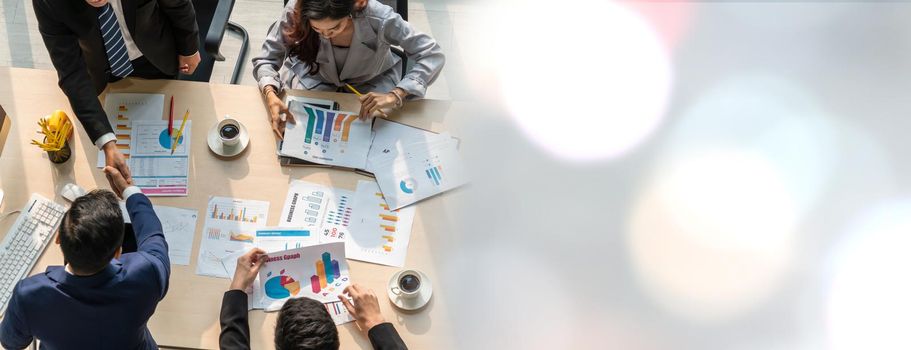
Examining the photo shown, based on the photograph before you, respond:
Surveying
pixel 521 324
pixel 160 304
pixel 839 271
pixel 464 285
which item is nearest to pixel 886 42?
pixel 839 271

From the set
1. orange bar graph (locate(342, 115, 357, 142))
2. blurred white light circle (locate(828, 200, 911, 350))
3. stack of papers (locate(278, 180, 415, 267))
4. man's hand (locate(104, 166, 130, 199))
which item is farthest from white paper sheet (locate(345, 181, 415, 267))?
blurred white light circle (locate(828, 200, 911, 350))

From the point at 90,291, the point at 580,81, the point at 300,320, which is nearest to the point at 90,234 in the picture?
the point at 90,291

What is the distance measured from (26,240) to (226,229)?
0.48 meters

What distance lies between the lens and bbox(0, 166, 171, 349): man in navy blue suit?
1327mm

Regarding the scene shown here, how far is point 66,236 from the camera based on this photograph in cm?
133

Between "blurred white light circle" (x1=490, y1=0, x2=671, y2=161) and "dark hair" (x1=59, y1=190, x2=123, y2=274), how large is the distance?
158 centimetres

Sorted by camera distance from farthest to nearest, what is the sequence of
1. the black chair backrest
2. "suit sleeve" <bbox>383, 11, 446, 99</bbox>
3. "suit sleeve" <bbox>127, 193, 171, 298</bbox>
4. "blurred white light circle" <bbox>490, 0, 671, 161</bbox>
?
"blurred white light circle" <bbox>490, 0, 671, 161</bbox> → the black chair backrest → "suit sleeve" <bbox>383, 11, 446, 99</bbox> → "suit sleeve" <bbox>127, 193, 171, 298</bbox>

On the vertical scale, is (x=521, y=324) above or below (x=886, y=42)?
below

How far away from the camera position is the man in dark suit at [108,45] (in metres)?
1.70

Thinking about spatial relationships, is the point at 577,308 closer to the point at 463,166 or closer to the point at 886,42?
the point at 463,166

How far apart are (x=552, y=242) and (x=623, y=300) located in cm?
31

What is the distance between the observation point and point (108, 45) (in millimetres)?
1805

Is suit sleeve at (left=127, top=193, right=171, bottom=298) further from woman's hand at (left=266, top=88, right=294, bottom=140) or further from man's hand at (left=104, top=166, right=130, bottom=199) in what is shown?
woman's hand at (left=266, top=88, right=294, bottom=140)

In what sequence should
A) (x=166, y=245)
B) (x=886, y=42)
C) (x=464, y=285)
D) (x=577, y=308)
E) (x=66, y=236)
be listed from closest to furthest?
1. (x=66, y=236)
2. (x=166, y=245)
3. (x=464, y=285)
4. (x=577, y=308)
5. (x=886, y=42)
